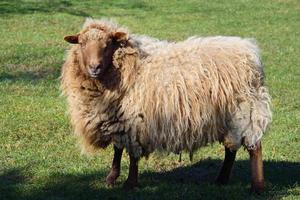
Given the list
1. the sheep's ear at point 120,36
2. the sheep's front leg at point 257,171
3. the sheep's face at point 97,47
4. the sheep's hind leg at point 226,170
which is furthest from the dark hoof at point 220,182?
the sheep's ear at point 120,36

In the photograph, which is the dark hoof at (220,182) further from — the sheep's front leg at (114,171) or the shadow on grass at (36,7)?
the shadow on grass at (36,7)

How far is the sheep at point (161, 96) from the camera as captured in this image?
671 cm

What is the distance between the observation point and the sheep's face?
6.55 meters

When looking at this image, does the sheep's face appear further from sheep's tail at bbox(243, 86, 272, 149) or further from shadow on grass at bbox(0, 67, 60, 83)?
shadow on grass at bbox(0, 67, 60, 83)

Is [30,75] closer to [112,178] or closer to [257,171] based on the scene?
[112,178]

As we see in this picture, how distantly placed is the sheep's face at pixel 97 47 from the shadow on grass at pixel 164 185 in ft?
4.21

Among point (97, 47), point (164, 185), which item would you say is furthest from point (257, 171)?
point (97, 47)

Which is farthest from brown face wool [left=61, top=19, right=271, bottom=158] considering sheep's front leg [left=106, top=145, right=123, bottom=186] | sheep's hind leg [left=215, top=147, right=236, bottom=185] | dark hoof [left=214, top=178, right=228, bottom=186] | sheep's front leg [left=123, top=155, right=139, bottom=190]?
dark hoof [left=214, top=178, right=228, bottom=186]

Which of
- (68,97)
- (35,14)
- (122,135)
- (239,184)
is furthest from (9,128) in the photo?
(35,14)

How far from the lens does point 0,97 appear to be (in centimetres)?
1122

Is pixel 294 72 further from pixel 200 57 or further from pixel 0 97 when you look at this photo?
pixel 200 57

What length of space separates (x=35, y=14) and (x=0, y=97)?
1152 cm

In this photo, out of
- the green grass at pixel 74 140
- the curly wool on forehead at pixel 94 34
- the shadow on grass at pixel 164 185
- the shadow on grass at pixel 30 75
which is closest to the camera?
the curly wool on forehead at pixel 94 34

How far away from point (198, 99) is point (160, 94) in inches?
15.8
